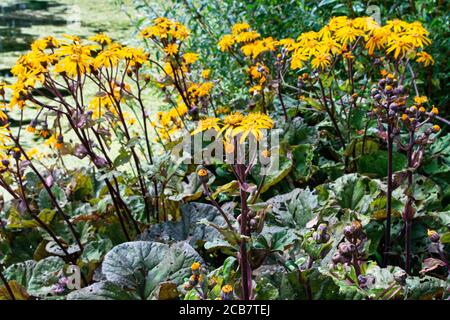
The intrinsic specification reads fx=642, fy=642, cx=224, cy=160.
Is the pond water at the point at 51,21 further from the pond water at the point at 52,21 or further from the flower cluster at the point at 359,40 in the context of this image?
the flower cluster at the point at 359,40

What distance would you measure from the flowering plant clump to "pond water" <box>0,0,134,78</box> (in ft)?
12.1

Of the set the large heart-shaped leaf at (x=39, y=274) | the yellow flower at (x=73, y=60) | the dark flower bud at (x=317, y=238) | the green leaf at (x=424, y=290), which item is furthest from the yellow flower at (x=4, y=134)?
the green leaf at (x=424, y=290)

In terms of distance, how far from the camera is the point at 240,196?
1.29 m

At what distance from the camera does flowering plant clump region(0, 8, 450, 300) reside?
3.99 feet

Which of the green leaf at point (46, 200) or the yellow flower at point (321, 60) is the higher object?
the yellow flower at point (321, 60)

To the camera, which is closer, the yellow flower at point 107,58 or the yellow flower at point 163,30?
the yellow flower at point 107,58

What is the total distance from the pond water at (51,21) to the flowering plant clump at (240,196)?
12.1ft

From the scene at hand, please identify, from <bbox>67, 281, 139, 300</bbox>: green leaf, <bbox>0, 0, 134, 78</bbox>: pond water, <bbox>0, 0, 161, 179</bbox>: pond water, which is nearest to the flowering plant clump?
<bbox>67, 281, 139, 300</bbox>: green leaf

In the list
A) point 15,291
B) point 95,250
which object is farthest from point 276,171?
point 15,291

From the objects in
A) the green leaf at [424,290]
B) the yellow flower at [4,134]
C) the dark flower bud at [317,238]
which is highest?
the yellow flower at [4,134]

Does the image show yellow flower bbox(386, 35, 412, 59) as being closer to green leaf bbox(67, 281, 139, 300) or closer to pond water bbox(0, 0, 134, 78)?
green leaf bbox(67, 281, 139, 300)

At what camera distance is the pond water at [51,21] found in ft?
20.1
